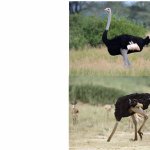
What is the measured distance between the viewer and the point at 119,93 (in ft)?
11.0

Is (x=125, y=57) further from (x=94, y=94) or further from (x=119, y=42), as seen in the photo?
(x=94, y=94)

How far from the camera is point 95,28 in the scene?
3.38m

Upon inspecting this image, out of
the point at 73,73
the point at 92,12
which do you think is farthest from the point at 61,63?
the point at 92,12

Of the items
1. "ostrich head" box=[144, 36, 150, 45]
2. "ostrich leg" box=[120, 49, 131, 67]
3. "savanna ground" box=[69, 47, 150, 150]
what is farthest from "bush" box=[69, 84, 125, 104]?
"ostrich head" box=[144, 36, 150, 45]

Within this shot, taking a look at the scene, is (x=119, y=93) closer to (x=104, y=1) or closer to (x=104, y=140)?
(x=104, y=140)

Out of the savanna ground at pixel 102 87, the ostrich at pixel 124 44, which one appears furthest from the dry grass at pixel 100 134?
the ostrich at pixel 124 44

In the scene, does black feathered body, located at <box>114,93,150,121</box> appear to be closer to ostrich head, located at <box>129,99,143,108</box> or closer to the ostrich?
ostrich head, located at <box>129,99,143,108</box>

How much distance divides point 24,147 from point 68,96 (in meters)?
0.39

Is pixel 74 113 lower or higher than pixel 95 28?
lower

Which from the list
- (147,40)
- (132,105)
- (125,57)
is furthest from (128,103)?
(147,40)

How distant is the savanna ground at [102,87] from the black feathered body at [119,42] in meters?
0.03

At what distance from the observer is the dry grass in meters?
3.34

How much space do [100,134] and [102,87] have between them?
275 mm

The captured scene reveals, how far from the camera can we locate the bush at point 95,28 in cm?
335
